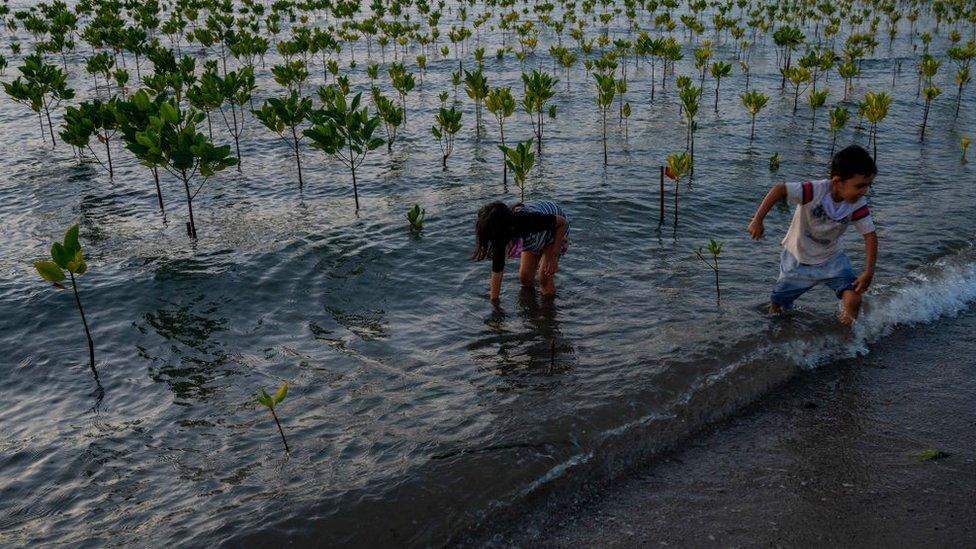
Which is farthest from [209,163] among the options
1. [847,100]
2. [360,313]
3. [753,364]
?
[847,100]

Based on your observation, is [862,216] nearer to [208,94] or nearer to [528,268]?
[528,268]

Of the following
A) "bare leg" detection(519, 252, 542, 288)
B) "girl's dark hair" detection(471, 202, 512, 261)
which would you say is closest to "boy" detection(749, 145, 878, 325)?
"girl's dark hair" detection(471, 202, 512, 261)

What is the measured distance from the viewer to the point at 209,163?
8.99 meters

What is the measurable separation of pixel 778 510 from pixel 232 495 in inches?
128

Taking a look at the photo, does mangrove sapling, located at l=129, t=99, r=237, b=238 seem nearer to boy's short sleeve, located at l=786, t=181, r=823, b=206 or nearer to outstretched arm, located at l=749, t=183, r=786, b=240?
outstretched arm, located at l=749, t=183, r=786, b=240

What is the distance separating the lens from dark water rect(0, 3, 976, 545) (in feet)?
14.4

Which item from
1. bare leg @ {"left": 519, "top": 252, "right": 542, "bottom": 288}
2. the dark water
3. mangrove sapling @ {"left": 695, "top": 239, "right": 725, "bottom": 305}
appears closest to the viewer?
the dark water

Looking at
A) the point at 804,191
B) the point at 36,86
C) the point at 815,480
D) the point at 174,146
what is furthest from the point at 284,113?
the point at 815,480

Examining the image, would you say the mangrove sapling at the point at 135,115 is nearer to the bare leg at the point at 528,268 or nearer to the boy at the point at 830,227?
the bare leg at the point at 528,268

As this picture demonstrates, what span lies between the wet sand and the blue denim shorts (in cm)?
77

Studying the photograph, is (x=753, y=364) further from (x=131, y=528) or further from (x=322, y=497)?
(x=131, y=528)

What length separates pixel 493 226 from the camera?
5699 millimetres

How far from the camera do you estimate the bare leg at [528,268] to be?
700 centimetres

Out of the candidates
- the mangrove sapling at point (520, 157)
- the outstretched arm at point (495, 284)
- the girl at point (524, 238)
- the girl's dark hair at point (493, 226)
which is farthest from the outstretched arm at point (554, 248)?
the mangrove sapling at point (520, 157)
